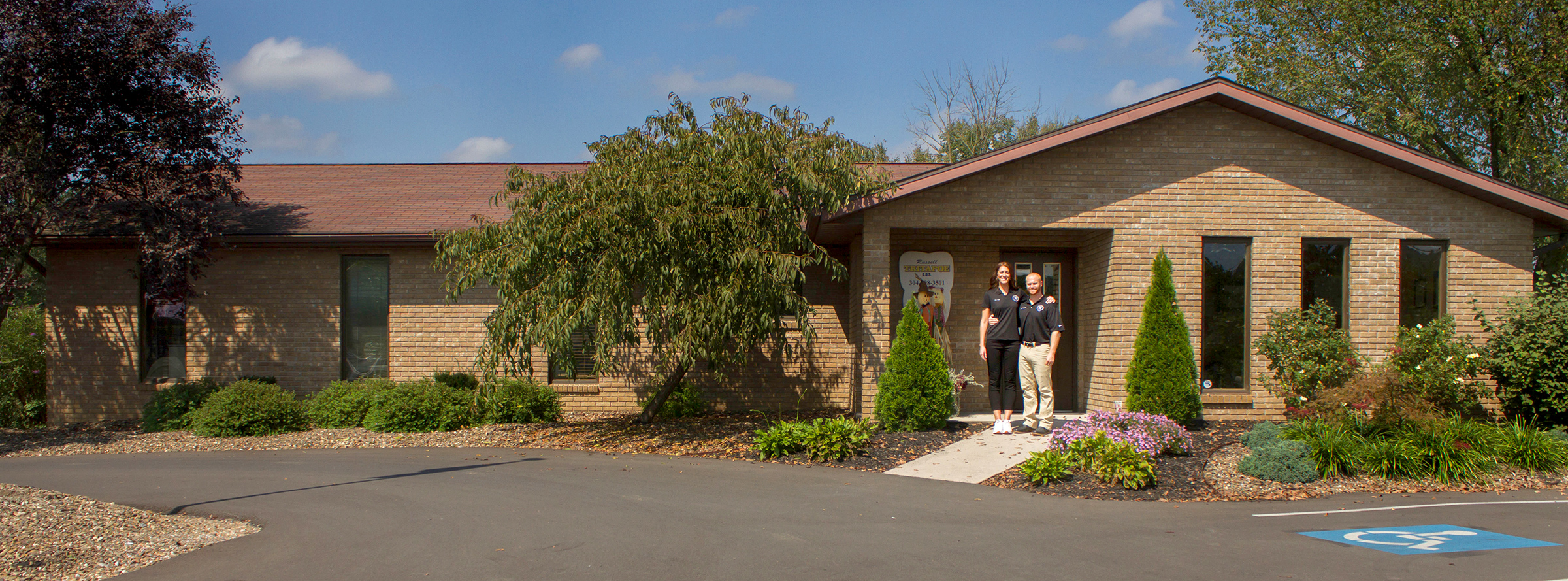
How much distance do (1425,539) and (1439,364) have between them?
183 inches

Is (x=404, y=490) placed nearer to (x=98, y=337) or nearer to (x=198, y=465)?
(x=198, y=465)

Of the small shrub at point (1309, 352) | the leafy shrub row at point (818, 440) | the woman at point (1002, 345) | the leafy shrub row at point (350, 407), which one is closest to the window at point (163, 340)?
the leafy shrub row at point (350, 407)

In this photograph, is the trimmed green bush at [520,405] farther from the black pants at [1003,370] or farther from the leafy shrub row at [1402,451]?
the leafy shrub row at [1402,451]

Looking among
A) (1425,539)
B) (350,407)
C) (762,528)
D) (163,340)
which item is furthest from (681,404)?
(1425,539)

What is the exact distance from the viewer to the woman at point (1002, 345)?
9.12m

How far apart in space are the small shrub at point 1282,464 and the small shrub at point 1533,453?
1.98m

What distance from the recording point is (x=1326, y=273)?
10.2 meters

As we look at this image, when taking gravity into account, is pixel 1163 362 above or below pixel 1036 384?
above

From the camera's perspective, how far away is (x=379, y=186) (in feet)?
48.3

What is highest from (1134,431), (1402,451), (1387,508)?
(1134,431)

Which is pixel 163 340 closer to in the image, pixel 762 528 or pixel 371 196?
pixel 371 196

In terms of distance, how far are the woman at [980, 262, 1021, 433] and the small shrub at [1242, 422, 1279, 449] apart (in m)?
Result: 2.28

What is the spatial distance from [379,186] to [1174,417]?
12939 mm

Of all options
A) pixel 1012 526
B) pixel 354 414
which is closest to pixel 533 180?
pixel 354 414
